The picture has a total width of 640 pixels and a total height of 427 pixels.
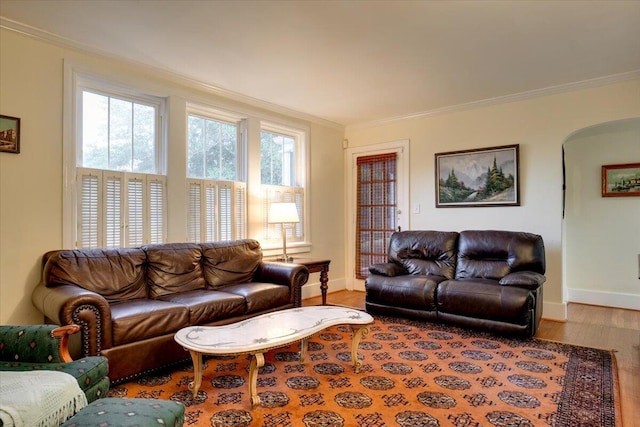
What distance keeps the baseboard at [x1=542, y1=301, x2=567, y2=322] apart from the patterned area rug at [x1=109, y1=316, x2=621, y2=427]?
0.96 metres

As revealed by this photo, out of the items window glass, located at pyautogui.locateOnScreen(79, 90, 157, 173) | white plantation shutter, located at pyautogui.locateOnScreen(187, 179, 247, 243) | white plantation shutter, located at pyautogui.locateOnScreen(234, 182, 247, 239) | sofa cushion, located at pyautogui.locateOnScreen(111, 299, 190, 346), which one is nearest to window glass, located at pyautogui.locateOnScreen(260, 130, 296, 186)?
white plantation shutter, located at pyautogui.locateOnScreen(234, 182, 247, 239)

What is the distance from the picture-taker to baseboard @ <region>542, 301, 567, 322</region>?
3.93m

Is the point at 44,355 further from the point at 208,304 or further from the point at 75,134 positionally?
the point at 75,134

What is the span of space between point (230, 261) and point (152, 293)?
0.79m

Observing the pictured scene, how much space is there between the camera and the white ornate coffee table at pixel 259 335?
6.78ft

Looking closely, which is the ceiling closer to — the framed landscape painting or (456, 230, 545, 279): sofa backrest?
the framed landscape painting

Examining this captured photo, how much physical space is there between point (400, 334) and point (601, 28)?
2.88m

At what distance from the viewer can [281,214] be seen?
164 inches

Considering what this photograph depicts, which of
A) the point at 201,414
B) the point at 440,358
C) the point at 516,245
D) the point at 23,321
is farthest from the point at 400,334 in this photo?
the point at 23,321

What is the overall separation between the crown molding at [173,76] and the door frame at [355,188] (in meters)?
0.55

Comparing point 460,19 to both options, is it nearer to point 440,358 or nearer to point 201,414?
point 440,358

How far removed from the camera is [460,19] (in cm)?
255

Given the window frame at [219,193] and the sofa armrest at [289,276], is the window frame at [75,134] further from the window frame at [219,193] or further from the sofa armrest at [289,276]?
the sofa armrest at [289,276]

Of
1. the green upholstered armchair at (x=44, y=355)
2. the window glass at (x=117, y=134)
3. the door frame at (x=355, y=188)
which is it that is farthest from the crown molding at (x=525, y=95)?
the green upholstered armchair at (x=44, y=355)
